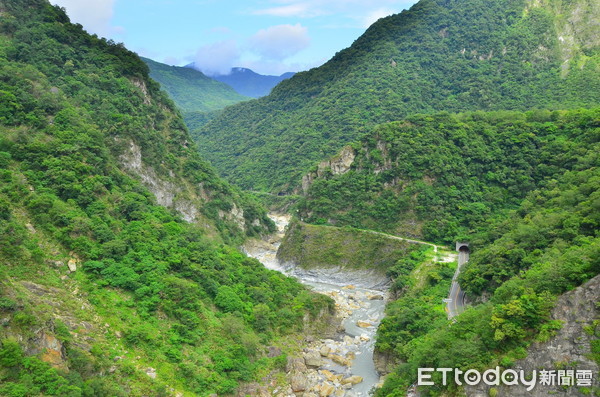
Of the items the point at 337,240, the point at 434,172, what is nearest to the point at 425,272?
the point at 337,240

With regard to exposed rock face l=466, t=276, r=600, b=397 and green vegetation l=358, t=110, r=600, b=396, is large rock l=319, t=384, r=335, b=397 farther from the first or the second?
exposed rock face l=466, t=276, r=600, b=397

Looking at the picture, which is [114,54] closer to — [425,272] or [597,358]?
[425,272]

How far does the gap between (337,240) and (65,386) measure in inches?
1845

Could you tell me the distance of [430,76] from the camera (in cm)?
12675

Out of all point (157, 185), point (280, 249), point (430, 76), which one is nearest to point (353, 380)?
point (280, 249)

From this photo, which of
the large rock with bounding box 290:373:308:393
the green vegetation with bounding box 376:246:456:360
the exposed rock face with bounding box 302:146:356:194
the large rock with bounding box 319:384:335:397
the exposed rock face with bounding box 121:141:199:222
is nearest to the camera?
the large rock with bounding box 319:384:335:397

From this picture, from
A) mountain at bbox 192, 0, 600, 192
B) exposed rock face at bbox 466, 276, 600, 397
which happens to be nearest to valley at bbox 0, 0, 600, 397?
exposed rock face at bbox 466, 276, 600, 397

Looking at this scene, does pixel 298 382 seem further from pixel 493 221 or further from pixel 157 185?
pixel 157 185

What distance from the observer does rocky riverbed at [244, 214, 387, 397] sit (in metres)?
37.2

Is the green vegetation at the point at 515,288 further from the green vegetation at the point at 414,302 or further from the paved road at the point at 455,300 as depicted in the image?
the paved road at the point at 455,300

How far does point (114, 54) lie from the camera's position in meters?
70.6

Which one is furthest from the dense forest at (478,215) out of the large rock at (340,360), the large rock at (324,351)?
the large rock at (324,351)

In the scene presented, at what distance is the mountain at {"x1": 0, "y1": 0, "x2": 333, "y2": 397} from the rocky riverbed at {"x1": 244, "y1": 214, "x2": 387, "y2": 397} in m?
2.52

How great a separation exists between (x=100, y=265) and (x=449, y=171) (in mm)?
52589
